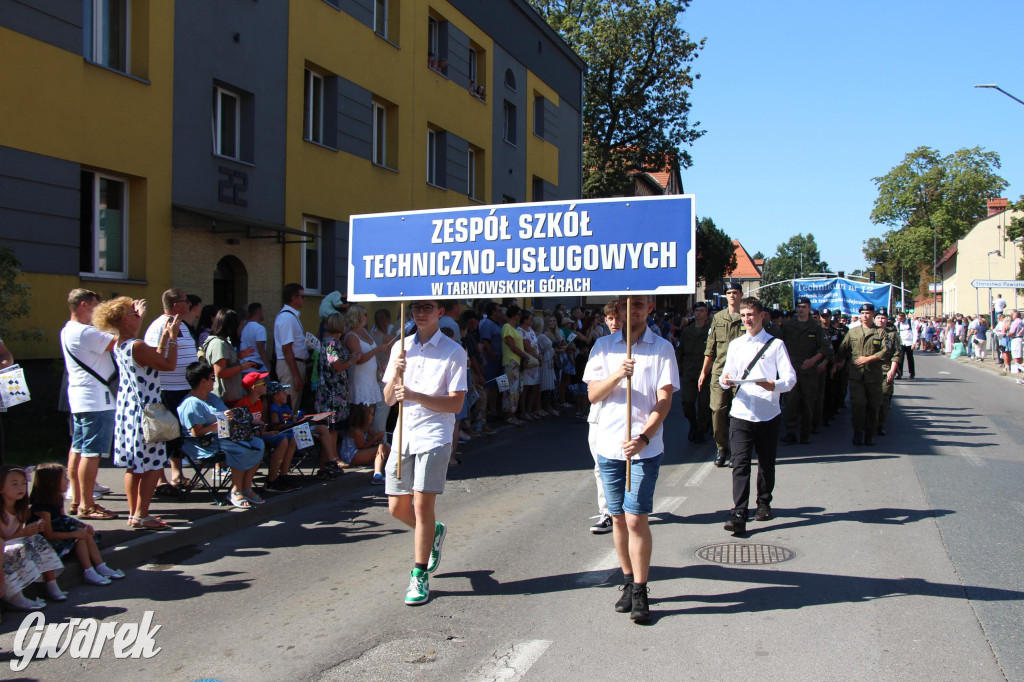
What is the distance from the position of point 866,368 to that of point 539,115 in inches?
742

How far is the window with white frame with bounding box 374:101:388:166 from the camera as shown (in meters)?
18.5

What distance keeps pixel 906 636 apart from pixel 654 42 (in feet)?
107

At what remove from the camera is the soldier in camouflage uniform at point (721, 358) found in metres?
9.12

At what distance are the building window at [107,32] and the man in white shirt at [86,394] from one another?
6.22 metres

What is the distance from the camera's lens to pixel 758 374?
698 centimetres

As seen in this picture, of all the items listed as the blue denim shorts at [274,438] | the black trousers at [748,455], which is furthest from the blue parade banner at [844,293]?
the blue denim shorts at [274,438]

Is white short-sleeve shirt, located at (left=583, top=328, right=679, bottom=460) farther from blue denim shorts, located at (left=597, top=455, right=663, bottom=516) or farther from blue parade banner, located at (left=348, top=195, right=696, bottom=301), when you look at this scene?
blue parade banner, located at (left=348, top=195, right=696, bottom=301)

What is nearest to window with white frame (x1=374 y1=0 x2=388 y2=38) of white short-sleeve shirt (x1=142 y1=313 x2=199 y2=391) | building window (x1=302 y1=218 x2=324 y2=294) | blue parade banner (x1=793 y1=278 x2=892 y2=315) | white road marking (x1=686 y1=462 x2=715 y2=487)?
building window (x1=302 y1=218 x2=324 y2=294)

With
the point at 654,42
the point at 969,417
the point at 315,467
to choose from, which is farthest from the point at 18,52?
the point at 654,42

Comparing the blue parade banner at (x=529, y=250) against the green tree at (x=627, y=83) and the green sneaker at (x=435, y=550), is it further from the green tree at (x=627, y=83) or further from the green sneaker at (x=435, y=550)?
the green tree at (x=627, y=83)

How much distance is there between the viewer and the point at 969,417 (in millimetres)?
14703

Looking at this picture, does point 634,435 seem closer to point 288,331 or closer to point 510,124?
point 288,331

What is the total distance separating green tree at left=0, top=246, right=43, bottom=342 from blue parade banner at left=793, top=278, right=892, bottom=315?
16015mm

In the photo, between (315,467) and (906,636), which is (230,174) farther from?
(906,636)
